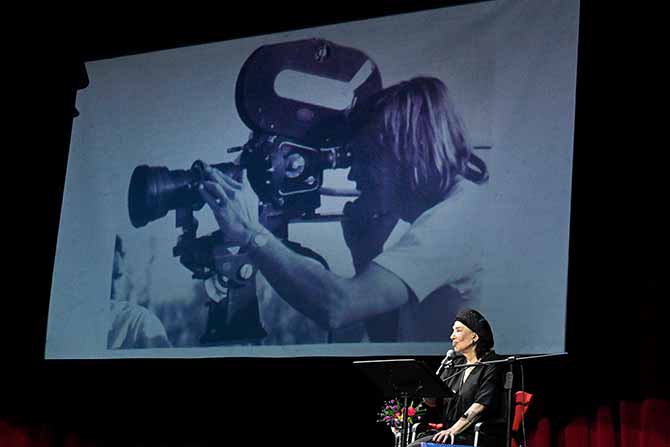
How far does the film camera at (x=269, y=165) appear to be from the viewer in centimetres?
657

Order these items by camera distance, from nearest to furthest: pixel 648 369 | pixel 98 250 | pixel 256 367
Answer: pixel 648 369 → pixel 256 367 → pixel 98 250

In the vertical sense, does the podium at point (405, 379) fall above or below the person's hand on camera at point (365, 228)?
below

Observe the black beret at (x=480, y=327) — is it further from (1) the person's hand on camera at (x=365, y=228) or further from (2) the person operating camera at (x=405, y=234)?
(1) the person's hand on camera at (x=365, y=228)

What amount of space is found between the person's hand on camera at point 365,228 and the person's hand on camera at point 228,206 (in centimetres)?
69

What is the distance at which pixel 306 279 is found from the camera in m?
6.52

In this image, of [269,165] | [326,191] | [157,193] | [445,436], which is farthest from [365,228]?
[445,436]

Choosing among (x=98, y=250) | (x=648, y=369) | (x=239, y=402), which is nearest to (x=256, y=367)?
(x=239, y=402)

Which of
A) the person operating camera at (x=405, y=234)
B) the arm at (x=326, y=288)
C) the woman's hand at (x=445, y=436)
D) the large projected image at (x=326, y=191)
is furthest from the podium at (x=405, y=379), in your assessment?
the arm at (x=326, y=288)

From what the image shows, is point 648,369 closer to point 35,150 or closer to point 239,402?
point 239,402

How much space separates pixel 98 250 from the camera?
7270mm

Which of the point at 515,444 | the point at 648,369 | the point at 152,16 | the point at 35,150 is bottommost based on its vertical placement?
the point at 515,444

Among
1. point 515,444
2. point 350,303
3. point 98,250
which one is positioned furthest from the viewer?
point 98,250

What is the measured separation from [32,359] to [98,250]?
1.00m

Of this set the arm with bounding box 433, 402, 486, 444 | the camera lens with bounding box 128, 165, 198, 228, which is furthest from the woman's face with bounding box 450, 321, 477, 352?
the camera lens with bounding box 128, 165, 198, 228
